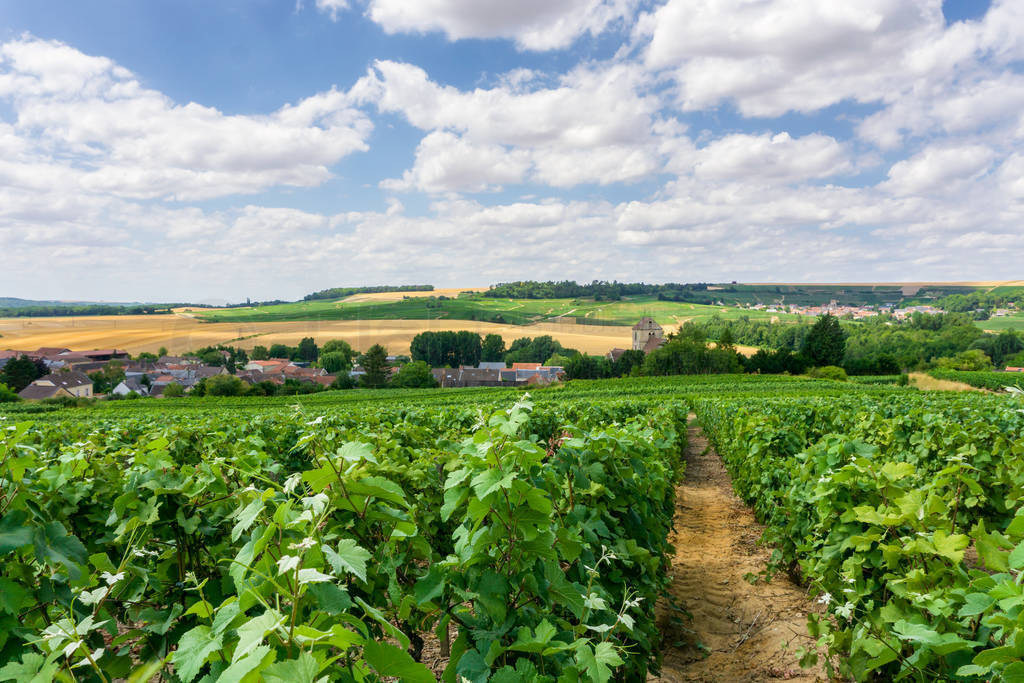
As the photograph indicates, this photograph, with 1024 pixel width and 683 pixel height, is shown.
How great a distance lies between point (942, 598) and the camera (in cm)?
237

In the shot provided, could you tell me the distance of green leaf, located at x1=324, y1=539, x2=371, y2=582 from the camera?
1.12 m

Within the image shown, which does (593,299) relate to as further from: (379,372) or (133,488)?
(133,488)

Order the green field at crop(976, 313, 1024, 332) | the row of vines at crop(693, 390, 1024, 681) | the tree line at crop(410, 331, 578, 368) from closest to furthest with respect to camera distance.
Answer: the row of vines at crop(693, 390, 1024, 681)
the tree line at crop(410, 331, 578, 368)
the green field at crop(976, 313, 1024, 332)

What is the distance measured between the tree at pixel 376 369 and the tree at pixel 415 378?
12.5ft

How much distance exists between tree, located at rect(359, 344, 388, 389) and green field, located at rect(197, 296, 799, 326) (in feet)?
142

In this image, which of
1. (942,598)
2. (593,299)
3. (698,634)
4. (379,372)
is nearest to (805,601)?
(698,634)

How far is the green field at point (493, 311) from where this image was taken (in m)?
137

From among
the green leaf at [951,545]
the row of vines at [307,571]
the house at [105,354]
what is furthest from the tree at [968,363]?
the house at [105,354]

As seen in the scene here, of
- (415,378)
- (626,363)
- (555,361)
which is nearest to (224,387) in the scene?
(415,378)

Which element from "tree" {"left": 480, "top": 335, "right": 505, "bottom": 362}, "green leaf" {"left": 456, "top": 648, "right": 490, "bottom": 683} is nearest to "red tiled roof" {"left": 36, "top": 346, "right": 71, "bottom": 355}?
"tree" {"left": 480, "top": 335, "right": 505, "bottom": 362}

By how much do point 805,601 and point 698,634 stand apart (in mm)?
1429

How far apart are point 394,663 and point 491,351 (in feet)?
387

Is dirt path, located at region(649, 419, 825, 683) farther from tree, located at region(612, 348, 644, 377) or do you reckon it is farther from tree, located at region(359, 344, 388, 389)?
tree, located at region(359, 344, 388, 389)

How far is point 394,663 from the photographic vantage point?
3.79 feet
